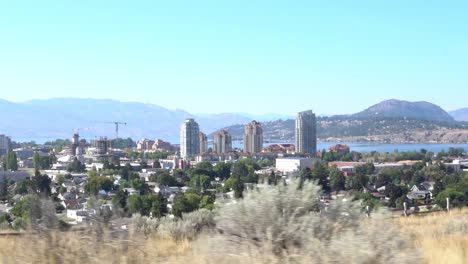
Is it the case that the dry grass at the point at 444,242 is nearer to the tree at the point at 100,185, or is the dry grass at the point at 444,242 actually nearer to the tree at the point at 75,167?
the tree at the point at 100,185

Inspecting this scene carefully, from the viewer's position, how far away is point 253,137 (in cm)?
10238

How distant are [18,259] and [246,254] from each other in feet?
4.20

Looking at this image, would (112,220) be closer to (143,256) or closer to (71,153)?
(143,256)

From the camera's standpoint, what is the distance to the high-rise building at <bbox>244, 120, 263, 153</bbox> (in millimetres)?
102375

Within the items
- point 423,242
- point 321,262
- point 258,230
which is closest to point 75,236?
point 258,230

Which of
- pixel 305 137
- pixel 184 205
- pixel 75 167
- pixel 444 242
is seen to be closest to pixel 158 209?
pixel 184 205

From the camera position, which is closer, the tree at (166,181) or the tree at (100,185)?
the tree at (100,185)

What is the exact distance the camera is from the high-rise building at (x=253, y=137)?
102 m

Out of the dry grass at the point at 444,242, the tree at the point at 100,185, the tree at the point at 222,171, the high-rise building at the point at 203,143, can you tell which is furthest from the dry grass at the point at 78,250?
the high-rise building at the point at 203,143

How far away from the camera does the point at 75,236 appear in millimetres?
4168

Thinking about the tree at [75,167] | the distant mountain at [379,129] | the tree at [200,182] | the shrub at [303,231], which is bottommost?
the tree at [200,182]

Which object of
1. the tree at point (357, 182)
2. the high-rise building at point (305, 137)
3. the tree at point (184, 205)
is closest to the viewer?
the tree at point (184, 205)

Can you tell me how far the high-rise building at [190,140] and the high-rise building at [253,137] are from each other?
314 inches

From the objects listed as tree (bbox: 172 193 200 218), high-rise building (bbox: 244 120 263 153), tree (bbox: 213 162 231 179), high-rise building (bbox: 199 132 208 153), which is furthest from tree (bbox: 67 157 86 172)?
high-rise building (bbox: 244 120 263 153)
